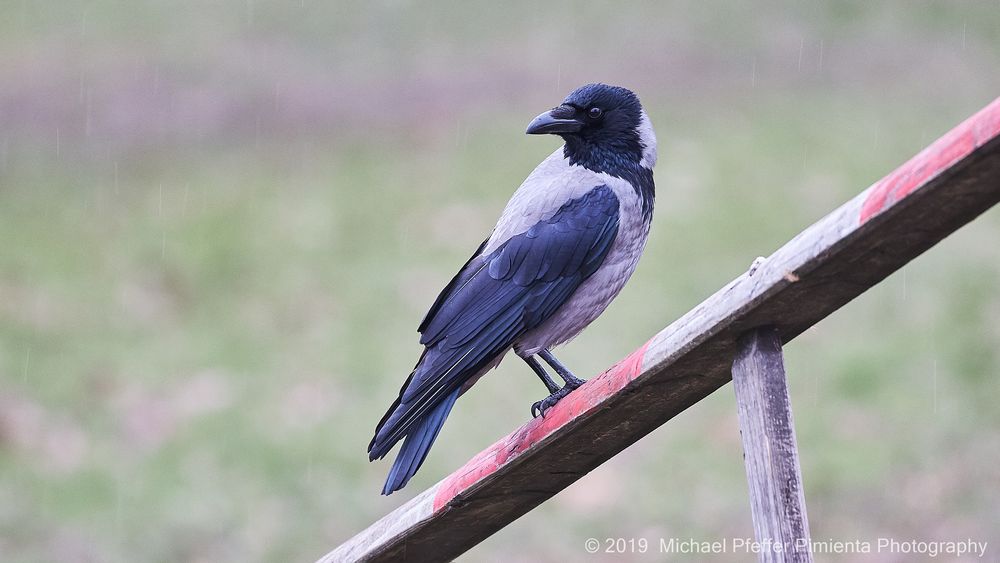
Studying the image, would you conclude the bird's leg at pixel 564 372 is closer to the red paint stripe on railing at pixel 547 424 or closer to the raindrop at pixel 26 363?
the red paint stripe on railing at pixel 547 424

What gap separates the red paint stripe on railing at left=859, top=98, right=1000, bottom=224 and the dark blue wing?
1.46 m

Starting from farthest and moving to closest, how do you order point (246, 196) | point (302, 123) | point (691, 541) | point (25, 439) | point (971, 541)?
point (302, 123) < point (246, 196) < point (25, 439) < point (691, 541) < point (971, 541)

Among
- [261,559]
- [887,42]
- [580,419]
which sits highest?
[887,42]

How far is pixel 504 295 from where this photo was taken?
340cm

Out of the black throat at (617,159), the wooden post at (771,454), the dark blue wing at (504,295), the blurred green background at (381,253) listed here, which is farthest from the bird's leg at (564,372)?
the blurred green background at (381,253)

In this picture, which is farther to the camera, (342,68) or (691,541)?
(342,68)

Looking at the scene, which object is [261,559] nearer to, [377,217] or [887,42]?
[377,217]

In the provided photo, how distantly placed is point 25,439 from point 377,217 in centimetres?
313

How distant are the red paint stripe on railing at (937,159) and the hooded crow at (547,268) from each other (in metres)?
1.44

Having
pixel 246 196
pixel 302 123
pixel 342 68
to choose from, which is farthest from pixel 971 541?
pixel 342 68

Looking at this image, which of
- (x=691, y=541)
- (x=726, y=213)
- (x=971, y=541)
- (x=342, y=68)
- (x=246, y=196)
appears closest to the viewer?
(x=971, y=541)

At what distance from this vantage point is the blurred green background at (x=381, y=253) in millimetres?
6148

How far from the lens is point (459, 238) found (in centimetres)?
863

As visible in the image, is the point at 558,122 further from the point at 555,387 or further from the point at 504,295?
the point at 555,387
